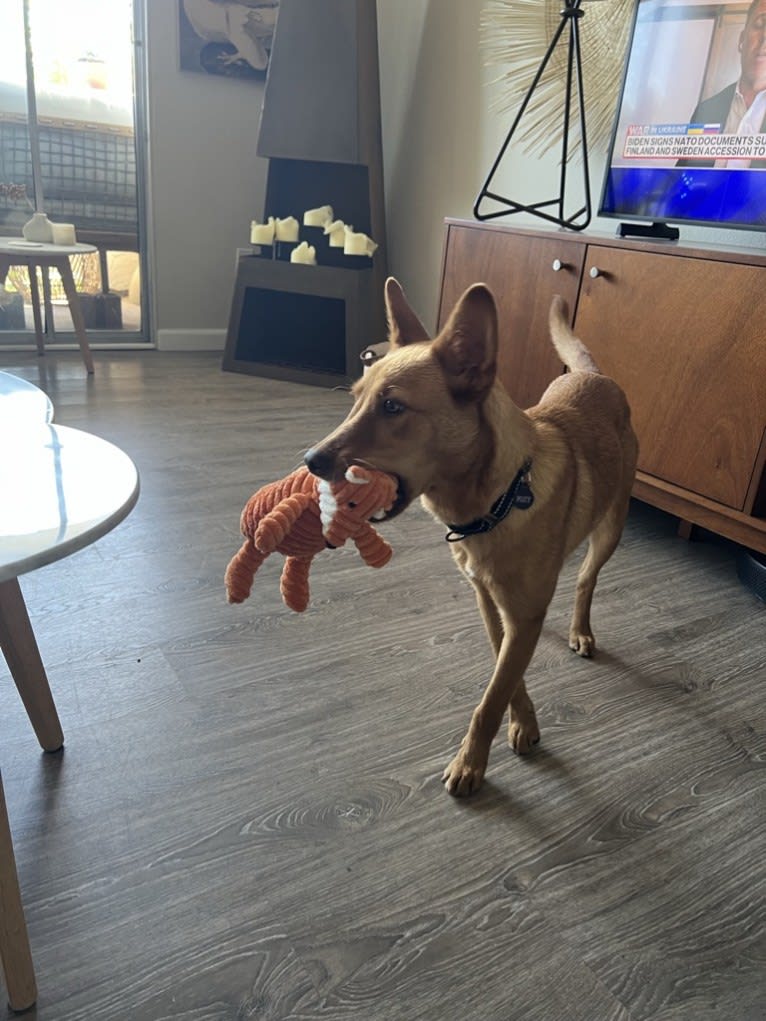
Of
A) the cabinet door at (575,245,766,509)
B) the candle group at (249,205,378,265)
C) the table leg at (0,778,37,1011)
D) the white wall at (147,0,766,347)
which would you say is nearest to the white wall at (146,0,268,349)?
the white wall at (147,0,766,347)

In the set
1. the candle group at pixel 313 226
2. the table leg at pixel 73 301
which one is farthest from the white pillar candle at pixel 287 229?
→ the table leg at pixel 73 301

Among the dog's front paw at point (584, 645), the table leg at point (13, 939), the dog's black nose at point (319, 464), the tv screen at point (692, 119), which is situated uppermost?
the tv screen at point (692, 119)

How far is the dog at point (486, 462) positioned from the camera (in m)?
1.04

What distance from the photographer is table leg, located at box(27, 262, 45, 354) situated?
11.9ft

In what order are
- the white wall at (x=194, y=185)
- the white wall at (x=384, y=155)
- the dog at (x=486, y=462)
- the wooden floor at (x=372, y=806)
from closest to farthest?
the wooden floor at (x=372, y=806) → the dog at (x=486, y=462) → the white wall at (x=384, y=155) → the white wall at (x=194, y=185)

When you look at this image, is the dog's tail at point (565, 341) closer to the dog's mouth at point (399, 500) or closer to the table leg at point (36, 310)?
the dog's mouth at point (399, 500)

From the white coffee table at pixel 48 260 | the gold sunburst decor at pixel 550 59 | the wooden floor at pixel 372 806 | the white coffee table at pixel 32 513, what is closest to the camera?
the white coffee table at pixel 32 513

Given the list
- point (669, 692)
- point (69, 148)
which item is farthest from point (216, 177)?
point (669, 692)

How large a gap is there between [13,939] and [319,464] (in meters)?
0.65

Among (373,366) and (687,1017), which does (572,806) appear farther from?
(373,366)

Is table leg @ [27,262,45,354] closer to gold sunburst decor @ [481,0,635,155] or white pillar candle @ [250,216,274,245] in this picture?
white pillar candle @ [250,216,274,245]

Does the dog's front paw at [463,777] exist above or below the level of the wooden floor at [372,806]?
above

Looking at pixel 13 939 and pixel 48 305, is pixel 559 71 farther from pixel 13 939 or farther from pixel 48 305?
pixel 13 939

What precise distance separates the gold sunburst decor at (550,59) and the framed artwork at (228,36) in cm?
134
